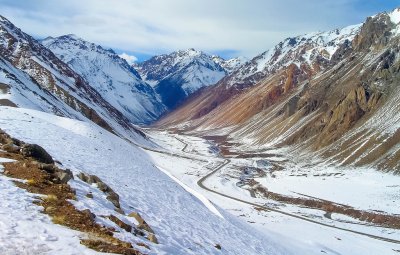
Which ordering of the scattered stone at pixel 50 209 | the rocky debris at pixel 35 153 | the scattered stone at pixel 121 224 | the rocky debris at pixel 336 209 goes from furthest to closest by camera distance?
the rocky debris at pixel 336 209 → the rocky debris at pixel 35 153 → the scattered stone at pixel 121 224 → the scattered stone at pixel 50 209

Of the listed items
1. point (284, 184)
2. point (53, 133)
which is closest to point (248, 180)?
point (284, 184)

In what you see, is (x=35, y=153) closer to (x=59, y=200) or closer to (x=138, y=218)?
(x=59, y=200)

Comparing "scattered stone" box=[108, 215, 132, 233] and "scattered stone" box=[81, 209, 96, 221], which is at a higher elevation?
"scattered stone" box=[81, 209, 96, 221]

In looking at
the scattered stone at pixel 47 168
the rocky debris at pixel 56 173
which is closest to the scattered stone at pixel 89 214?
the rocky debris at pixel 56 173

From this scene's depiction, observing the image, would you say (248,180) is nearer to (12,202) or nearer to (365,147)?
(365,147)

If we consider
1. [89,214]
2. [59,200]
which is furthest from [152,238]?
[59,200]

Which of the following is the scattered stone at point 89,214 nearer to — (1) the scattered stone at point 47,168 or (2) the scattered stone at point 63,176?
(2) the scattered stone at point 63,176

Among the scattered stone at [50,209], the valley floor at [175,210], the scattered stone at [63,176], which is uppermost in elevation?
the scattered stone at [63,176]

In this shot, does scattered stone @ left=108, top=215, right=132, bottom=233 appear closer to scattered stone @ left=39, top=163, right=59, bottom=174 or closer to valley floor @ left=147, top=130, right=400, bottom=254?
scattered stone @ left=39, top=163, right=59, bottom=174

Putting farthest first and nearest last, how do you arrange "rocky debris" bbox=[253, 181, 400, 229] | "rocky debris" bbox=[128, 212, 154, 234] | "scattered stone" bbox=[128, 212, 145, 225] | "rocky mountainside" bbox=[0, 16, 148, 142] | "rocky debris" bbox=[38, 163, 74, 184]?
"rocky mountainside" bbox=[0, 16, 148, 142]
"rocky debris" bbox=[253, 181, 400, 229]
"rocky debris" bbox=[38, 163, 74, 184]
"scattered stone" bbox=[128, 212, 145, 225]
"rocky debris" bbox=[128, 212, 154, 234]

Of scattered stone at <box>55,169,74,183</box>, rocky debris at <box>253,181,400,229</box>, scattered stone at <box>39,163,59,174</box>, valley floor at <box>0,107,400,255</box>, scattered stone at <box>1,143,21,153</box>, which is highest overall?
scattered stone at <box>1,143,21,153</box>

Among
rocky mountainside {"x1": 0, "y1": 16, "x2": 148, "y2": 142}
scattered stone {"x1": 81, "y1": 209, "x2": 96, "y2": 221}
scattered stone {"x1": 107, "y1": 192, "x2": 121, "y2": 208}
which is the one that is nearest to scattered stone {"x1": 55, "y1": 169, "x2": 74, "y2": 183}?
scattered stone {"x1": 107, "y1": 192, "x2": 121, "y2": 208}

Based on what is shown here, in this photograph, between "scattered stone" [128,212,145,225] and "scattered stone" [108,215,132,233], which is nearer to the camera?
"scattered stone" [108,215,132,233]
